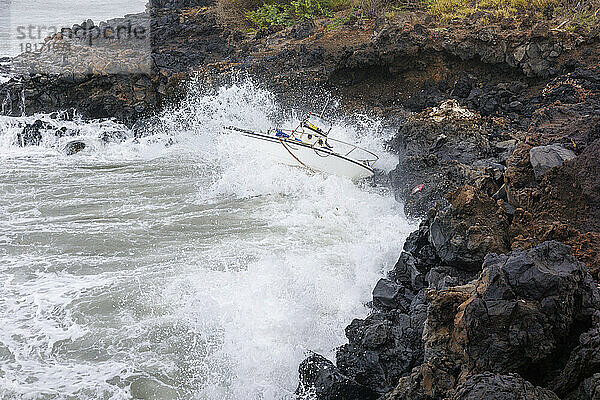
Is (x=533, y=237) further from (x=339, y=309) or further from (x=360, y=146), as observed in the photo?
(x=360, y=146)

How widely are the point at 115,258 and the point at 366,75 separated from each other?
9.37 meters

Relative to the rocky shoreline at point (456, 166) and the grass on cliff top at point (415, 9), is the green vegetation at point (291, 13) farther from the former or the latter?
the rocky shoreline at point (456, 166)

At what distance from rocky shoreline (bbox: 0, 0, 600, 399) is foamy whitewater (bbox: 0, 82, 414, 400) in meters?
0.76

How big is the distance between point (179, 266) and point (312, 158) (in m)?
4.36

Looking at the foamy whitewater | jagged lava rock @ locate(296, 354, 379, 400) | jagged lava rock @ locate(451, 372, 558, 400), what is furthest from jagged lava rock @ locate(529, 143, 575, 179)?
jagged lava rock @ locate(451, 372, 558, 400)

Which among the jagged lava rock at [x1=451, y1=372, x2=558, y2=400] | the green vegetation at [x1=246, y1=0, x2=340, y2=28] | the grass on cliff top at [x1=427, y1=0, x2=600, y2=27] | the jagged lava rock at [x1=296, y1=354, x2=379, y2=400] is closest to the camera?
the jagged lava rock at [x1=451, y1=372, x2=558, y2=400]

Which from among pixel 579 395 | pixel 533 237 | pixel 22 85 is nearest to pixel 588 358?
pixel 579 395

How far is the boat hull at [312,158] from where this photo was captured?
11047mm

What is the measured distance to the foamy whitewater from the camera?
19.3 ft

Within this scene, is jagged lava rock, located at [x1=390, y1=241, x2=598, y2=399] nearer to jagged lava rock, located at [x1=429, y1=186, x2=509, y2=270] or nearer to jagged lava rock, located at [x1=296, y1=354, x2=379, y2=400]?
jagged lava rock, located at [x1=296, y1=354, x2=379, y2=400]

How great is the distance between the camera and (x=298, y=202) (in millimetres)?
10312

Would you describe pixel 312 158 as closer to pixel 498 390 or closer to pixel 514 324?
pixel 514 324

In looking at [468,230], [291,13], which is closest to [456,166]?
[468,230]

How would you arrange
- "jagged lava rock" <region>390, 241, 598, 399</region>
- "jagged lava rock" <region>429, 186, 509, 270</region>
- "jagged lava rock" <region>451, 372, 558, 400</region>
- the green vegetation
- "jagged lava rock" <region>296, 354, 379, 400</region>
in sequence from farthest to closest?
the green vegetation
"jagged lava rock" <region>429, 186, 509, 270</region>
"jagged lava rock" <region>296, 354, 379, 400</region>
"jagged lava rock" <region>390, 241, 598, 399</region>
"jagged lava rock" <region>451, 372, 558, 400</region>
